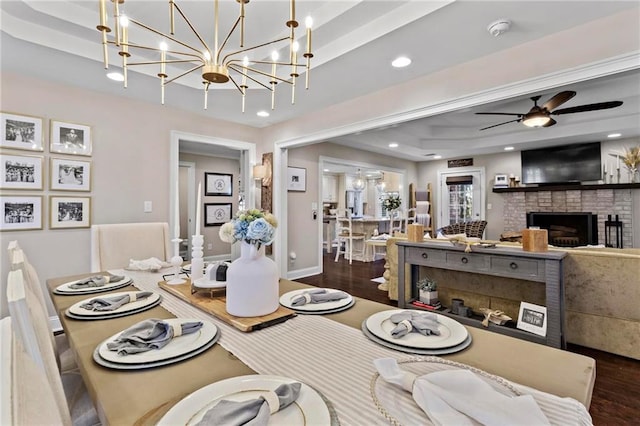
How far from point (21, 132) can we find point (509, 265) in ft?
14.3

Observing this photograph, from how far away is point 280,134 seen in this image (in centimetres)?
435

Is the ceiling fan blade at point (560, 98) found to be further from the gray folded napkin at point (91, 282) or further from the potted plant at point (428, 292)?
the gray folded napkin at point (91, 282)

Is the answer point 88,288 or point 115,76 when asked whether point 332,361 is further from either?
point 115,76

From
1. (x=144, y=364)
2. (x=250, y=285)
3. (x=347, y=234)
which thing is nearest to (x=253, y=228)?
(x=250, y=285)

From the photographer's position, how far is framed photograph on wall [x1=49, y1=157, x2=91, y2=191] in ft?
9.70

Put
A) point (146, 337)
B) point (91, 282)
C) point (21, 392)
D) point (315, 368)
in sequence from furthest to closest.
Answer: point (91, 282)
point (146, 337)
point (315, 368)
point (21, 392)

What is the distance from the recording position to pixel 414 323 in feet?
3.40

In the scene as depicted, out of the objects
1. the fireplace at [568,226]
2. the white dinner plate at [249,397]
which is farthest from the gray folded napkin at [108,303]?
the fireplace at [568,226]

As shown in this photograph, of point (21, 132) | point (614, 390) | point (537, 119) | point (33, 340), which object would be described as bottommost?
point (614, 390)

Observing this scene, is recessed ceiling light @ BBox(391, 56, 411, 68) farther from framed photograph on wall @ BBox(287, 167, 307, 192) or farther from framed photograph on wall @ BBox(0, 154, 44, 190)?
framed photograph on wall @ BBox(0, 154, 44, 190)

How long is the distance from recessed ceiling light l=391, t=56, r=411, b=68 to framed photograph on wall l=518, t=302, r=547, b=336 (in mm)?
2146

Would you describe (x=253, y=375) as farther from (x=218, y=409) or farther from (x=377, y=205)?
(x=377, y=205)

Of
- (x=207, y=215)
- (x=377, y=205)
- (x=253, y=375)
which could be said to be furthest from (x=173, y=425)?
(x=377, y=205)

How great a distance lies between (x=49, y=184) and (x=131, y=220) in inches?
→ 30.5
